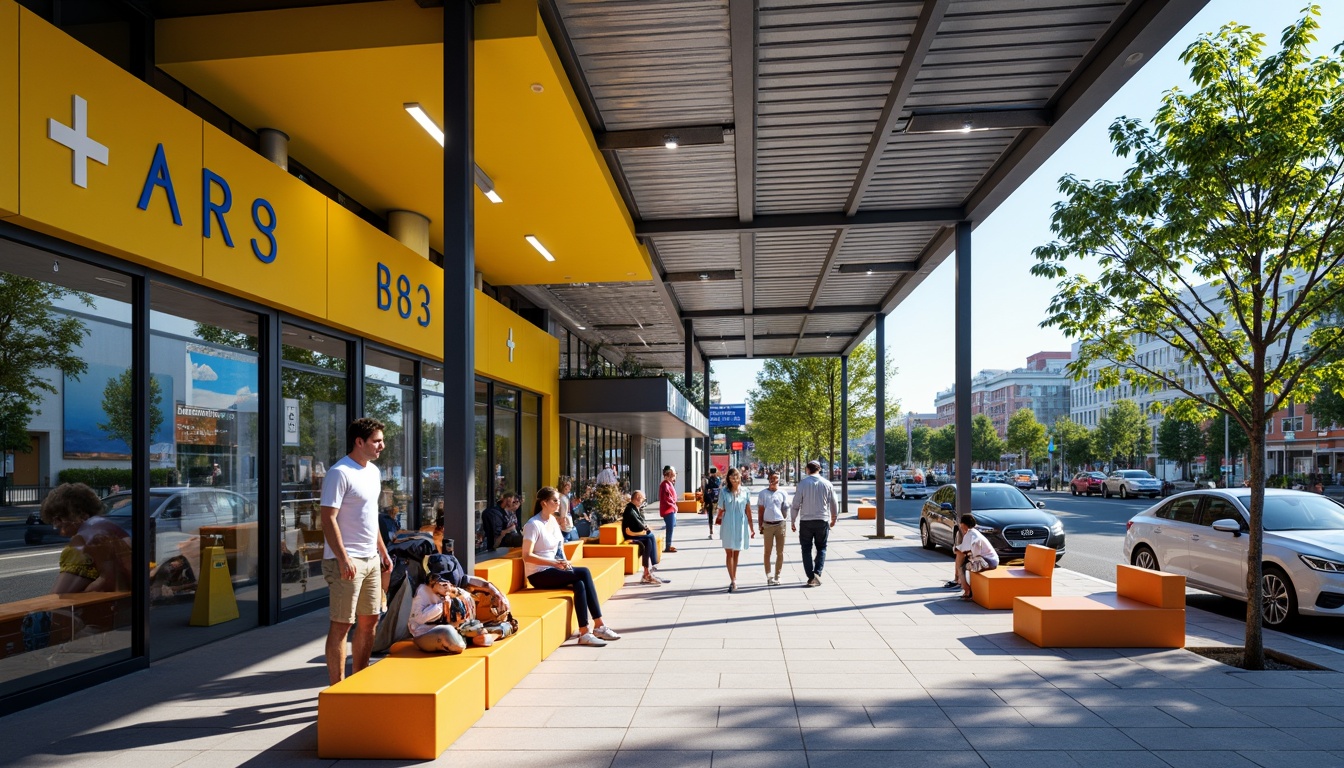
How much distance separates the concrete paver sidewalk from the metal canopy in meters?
5.79

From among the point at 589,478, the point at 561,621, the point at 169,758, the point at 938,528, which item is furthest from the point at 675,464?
the point at 169,758

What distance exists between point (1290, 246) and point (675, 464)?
43908mm

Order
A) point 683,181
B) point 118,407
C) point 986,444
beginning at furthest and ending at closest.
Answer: point 986,444, point 683,181, point 118,407

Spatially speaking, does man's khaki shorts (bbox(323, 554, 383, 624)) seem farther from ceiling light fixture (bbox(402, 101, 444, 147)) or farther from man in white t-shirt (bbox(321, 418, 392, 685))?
ceiling light fixture (bbox(402, 101, 444, 147))

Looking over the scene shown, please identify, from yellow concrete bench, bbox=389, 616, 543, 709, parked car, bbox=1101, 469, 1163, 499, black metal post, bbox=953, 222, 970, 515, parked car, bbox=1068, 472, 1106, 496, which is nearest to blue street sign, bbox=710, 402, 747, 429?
parked car, bbox=1101, 469, 1163, 499

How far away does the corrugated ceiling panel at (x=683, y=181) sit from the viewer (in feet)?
38.9

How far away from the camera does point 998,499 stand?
1583 cm

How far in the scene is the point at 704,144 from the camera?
1091 centimetres

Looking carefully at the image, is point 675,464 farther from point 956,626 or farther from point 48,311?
point 48,311

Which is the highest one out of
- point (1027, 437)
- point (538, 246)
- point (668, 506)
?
point (538, 246)

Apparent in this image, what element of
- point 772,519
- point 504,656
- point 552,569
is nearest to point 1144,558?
point 772,519

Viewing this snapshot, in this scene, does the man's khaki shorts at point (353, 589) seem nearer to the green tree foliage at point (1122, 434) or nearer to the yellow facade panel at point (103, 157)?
the yellow facade panel at point (103, 157)

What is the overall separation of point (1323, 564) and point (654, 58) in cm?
860

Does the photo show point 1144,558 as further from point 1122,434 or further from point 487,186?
point 1122,434
